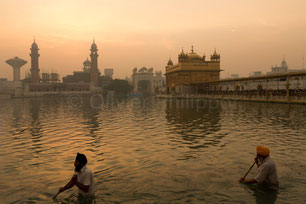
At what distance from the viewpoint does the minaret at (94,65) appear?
151500 mm

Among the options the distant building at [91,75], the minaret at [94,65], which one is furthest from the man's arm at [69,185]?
the minaret at [94,65]

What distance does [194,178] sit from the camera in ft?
22.8

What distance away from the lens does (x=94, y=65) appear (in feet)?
500

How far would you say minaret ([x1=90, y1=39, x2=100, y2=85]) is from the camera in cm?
15150

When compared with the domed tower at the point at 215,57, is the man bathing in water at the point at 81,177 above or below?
below

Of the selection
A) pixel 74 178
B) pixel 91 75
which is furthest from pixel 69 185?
pixel 91 75

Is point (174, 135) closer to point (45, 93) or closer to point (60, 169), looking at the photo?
point (60, 169)

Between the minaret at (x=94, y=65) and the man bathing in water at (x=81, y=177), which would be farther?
the minaret at (x=94, y=65)

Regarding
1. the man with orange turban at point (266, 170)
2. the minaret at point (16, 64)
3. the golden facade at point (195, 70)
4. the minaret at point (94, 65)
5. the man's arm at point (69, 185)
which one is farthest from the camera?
the minaret at point (16, 64)

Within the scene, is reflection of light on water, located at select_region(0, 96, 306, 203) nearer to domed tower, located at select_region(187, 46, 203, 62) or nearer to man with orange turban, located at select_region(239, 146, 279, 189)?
man with orange turban, located at select_region(239, 146, 279, 189)

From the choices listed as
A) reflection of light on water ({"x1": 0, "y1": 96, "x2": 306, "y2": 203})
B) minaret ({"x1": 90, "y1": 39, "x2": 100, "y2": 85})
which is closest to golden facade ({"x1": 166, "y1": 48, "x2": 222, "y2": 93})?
reflection of light on water ({"x1": 0, "y1": 96, "x2": 306, "y2": 203})

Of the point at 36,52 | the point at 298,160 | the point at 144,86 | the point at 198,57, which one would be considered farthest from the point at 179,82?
Result: the point at 36,52

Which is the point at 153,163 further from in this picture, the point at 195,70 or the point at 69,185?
the point at 195,70

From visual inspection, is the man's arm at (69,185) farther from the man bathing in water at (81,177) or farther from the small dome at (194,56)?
the small dome at (194,56)
